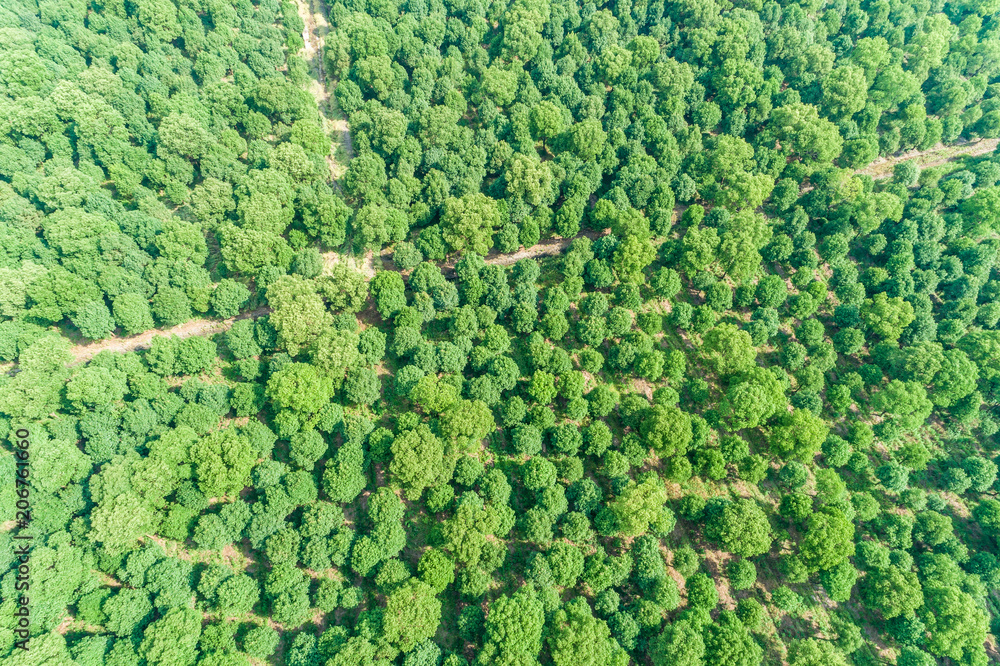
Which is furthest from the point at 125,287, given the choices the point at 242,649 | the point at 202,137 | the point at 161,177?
the point at 242,649

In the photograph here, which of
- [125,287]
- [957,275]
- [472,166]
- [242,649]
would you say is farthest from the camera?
[472,166]

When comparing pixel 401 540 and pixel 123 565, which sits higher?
pixel 401 540

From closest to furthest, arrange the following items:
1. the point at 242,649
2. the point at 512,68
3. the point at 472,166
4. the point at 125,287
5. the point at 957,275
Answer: the point at 242,649 < the point at 125,287 < the point at 957,275 < the point at 472,166 < the point at 512,68

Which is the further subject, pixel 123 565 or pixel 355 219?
pixel 355 219

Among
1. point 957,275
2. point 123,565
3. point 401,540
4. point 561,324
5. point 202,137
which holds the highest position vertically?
point 957,275

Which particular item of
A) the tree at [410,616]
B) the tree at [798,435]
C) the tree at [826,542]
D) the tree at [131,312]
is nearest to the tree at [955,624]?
the tree at [826,542]

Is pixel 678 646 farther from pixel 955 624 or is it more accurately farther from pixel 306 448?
pixel 306 448

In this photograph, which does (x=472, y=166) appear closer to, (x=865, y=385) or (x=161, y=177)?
Result: (x=161, y=177)
